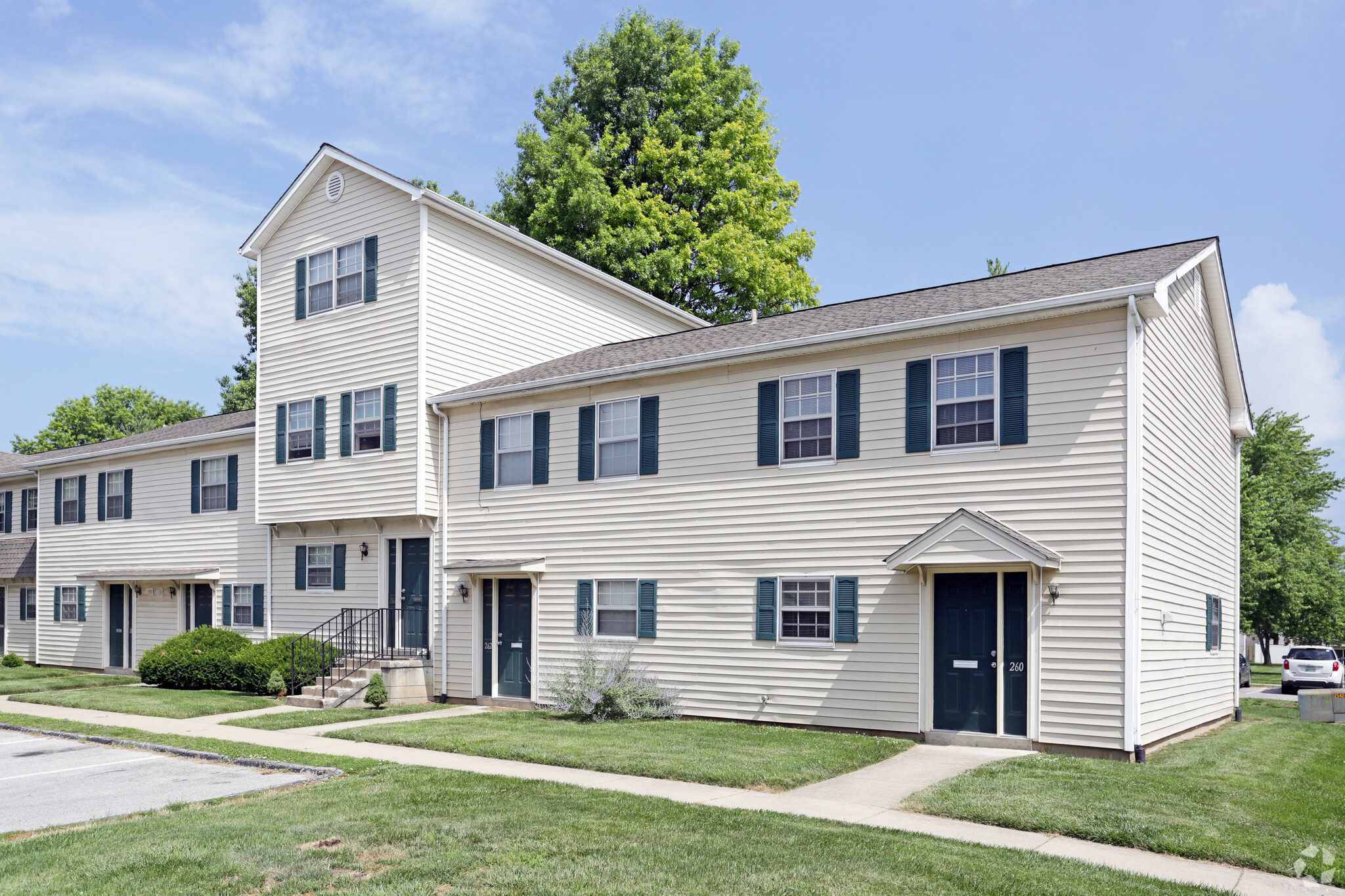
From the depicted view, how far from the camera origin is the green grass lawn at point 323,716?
52.2 ft

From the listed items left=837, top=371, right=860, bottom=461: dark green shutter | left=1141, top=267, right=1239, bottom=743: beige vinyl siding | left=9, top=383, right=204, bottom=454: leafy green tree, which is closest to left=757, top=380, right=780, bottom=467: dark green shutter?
left=837, top=371, right=860, bottom=461: dark green shutter

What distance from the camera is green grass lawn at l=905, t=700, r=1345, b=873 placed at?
859 centimetres

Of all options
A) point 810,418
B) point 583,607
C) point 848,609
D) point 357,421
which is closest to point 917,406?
point 810,418

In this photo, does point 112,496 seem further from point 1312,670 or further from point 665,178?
point 1312,670

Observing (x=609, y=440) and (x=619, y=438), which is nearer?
(x=619, y=438)

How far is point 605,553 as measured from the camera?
17.7m

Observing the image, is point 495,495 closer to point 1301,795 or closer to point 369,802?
point 369,802

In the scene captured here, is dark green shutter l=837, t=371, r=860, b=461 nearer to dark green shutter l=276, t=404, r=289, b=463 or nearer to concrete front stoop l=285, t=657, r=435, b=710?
concrete front stoop l=285, t=657, r=435, b=710

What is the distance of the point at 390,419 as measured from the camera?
20203 millimetres

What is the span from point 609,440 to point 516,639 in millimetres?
4057

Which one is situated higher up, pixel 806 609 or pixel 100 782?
pixel 806 609

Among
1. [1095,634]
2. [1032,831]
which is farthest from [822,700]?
[1032,831]

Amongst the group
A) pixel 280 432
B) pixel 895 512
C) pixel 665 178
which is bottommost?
pixel 895 512

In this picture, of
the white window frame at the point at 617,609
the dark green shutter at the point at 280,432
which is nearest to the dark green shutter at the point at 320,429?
the dark green shutter at the point at 280,432
